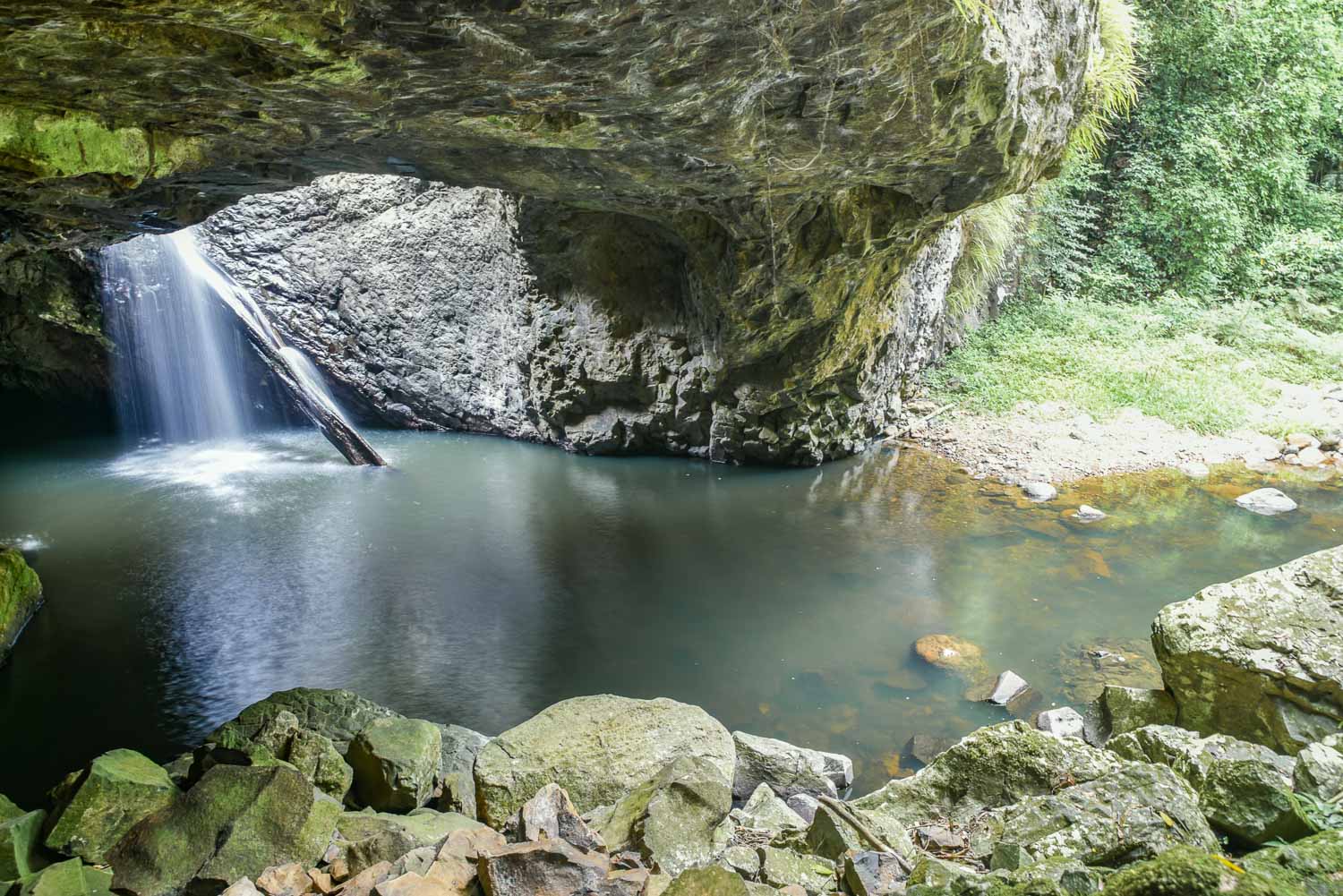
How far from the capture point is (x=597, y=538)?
8102 millimetres

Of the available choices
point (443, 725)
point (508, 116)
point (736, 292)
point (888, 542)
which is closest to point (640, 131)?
point (508, 116)

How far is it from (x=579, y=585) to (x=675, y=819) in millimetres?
3877

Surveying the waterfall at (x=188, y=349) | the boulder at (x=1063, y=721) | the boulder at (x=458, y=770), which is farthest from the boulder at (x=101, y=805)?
the waterfall at (x=188, y=349)

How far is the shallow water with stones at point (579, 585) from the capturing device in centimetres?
523

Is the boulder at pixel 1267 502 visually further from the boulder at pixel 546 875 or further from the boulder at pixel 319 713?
the boulder at pixel 319 713

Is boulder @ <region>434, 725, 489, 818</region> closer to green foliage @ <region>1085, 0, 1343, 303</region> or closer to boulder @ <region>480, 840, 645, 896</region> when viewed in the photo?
boulder @ <region>480, 840, 645, 896</region>

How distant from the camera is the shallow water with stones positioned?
5.23 meters

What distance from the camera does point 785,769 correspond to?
420 cm

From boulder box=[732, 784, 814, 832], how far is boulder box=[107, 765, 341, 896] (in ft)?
5.76

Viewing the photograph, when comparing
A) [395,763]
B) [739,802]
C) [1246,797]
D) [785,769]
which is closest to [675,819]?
[739,802]

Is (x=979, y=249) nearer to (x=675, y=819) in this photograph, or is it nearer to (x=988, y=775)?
(x=988, y=775)


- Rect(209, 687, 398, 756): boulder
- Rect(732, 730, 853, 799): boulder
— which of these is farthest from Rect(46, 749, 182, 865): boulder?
Rect(732, 730, 853, 799): boulder

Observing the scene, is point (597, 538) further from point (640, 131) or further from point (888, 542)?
point (640, 131)

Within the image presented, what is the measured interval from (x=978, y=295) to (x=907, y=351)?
2.83 m
